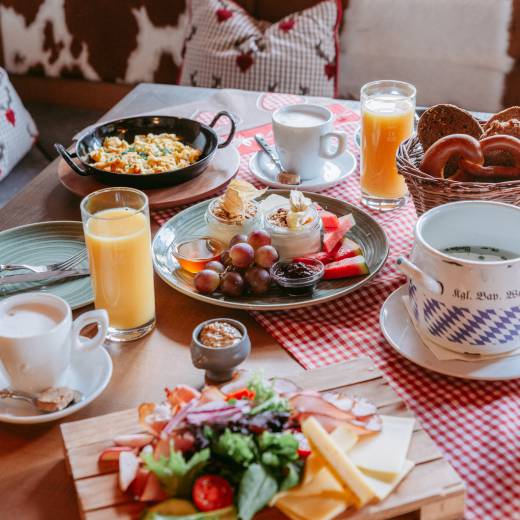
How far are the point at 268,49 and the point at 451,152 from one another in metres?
1.55

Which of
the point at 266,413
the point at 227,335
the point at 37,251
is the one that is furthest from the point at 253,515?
the point at 37,251

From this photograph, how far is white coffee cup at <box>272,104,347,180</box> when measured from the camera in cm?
A: 159

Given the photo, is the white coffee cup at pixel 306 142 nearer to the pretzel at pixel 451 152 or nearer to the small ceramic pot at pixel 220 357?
the pretzel at pixel 451 152

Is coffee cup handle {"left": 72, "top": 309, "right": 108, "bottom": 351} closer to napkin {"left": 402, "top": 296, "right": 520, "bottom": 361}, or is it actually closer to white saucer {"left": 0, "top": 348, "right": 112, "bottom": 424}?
white saucer {"left": 0, "top": 348, "right": 112, "bottom": 424}

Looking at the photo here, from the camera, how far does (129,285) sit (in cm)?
114

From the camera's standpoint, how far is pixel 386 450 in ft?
2.75

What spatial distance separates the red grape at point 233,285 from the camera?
1.21 m

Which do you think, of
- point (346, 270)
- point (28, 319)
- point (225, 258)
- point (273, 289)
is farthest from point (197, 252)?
point (28, 319)

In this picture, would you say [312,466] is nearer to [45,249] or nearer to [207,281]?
[207,281]

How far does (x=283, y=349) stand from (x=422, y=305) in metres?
0.22

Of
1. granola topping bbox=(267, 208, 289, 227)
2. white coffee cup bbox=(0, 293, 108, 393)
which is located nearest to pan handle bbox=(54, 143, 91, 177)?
granola topping bbox=(267, 208, 289, 227)

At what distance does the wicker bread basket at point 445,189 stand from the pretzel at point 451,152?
29mm

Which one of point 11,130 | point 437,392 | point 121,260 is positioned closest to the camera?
point 437,392

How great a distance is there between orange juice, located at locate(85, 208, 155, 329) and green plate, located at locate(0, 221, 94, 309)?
121 mm
